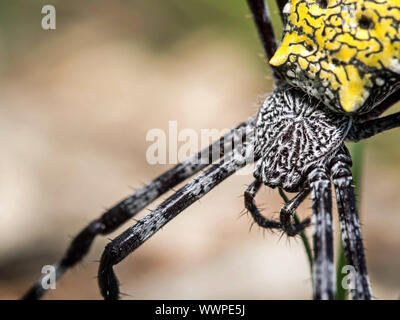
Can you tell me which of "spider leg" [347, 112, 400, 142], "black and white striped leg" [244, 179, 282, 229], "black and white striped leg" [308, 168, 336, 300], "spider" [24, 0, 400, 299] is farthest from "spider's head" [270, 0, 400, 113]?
"black and white striped leg" [244, 179, 282, 229]

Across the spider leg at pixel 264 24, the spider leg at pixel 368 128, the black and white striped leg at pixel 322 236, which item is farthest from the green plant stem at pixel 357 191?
the spider leg at pixel 264 24

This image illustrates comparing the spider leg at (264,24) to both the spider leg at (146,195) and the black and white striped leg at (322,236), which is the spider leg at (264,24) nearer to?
the spider leg at (146,195)

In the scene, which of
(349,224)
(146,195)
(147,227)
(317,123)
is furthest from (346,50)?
(146,195)

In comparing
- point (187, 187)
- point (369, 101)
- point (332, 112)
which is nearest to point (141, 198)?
point (187, 187)

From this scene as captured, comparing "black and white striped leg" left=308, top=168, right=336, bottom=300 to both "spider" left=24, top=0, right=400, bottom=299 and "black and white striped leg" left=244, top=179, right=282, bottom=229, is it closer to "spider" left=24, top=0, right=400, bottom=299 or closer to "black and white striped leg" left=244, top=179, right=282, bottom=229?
"spider" left=24, top=0, right=400, bottom=299

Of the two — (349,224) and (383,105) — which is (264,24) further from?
(349,224)

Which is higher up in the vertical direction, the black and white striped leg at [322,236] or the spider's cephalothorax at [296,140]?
the spider's cephalothorax at [296,140]

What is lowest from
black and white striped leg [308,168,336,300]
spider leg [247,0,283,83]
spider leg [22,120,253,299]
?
black and white striped leg [308,168,336,300]
